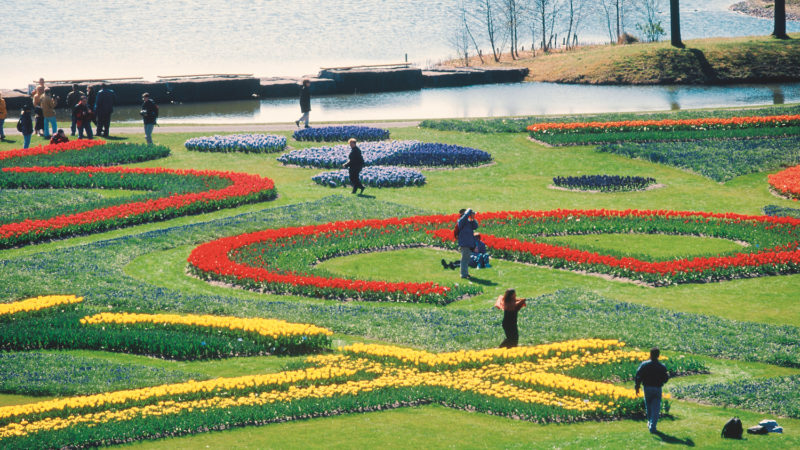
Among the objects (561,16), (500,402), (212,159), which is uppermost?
(561,16)

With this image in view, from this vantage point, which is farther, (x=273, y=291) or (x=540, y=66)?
(x=540, y=66)

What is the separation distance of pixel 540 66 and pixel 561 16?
149 feet

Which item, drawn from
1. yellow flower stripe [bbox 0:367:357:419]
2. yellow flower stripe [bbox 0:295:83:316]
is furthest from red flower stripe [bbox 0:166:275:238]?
yellow flower stripe [bbox 0:367:357:419]

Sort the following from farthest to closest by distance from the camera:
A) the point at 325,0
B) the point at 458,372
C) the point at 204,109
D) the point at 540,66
A: the point at 325,0 → the point at 540,66 → the point at 204,109 → the point at 458,372

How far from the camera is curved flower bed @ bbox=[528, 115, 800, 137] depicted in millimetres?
44250

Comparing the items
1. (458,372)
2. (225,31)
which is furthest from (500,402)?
(225,31)

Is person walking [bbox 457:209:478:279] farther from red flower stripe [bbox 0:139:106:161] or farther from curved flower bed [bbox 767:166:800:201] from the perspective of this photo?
red flower stripe [bbox 0:139:106:161]

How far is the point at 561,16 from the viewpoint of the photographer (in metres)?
119

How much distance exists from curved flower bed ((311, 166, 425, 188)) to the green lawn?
62 centimetres

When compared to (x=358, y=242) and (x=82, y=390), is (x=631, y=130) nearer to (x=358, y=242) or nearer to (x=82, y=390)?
(x=358, y=242)

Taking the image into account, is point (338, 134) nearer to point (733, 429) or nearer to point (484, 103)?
point (484, 103)

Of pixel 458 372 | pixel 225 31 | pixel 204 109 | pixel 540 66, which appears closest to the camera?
pixel 458 372

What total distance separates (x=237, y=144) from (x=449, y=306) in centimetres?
2220

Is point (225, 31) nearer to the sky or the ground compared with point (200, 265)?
nearer to the sky
